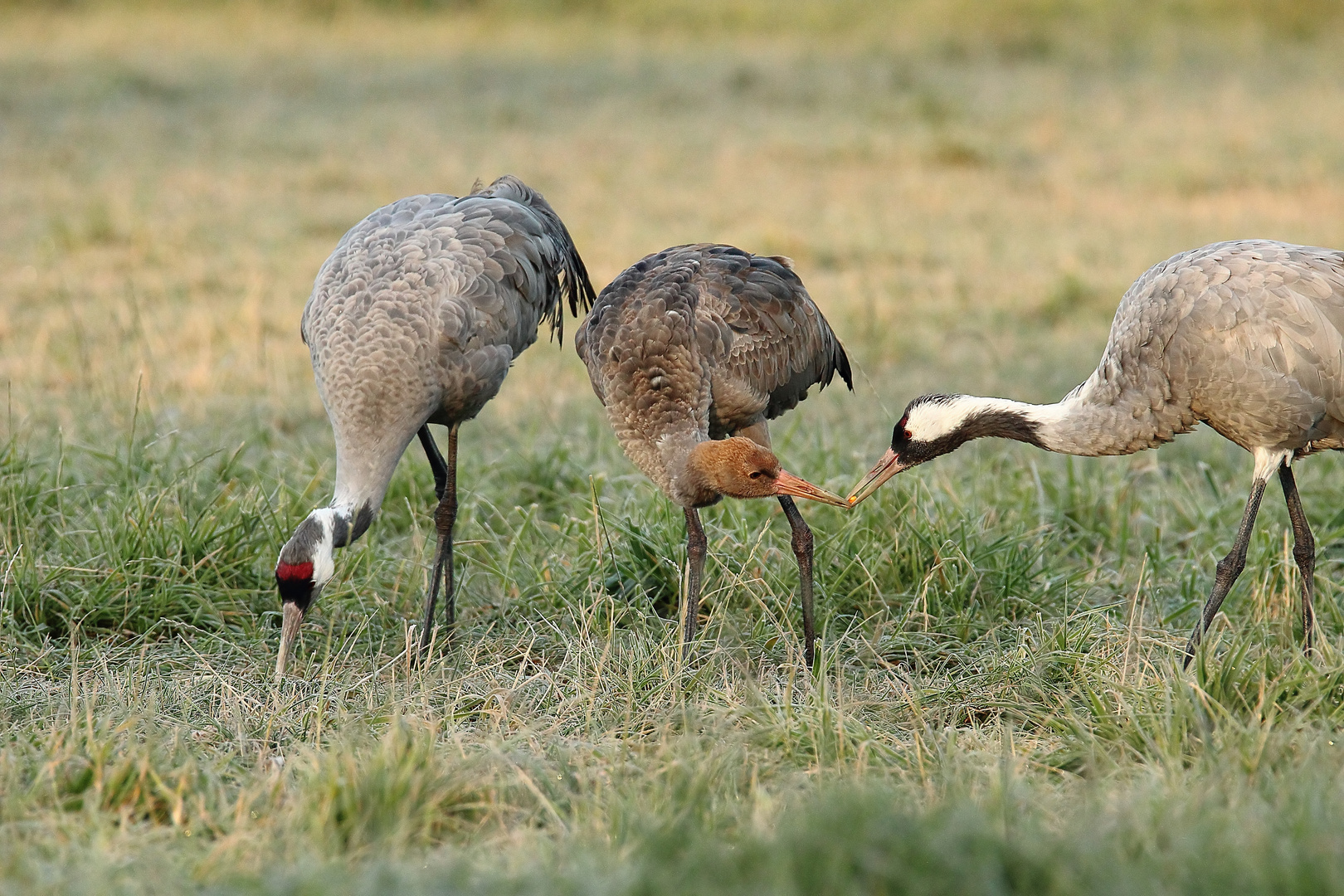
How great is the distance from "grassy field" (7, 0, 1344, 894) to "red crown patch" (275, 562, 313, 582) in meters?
0.24

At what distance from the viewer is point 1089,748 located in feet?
11.1

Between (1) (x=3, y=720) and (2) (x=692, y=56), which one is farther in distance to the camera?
(2) (x=692, y=56)

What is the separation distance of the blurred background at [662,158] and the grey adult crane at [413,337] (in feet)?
3.53

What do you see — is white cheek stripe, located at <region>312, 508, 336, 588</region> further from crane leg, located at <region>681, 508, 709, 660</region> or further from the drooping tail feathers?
the drooping tail feathers

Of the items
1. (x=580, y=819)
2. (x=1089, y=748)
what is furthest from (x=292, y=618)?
(x=1089, y=748)

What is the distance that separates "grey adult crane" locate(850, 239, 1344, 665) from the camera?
13.7ft

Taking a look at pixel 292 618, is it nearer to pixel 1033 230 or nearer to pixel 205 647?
pixel 205 647

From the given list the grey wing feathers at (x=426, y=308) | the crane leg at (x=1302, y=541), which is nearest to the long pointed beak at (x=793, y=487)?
the grey wing feathers at (x=426, y=308)

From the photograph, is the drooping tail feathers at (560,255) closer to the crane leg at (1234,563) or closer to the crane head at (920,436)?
the crane head at (920,436)

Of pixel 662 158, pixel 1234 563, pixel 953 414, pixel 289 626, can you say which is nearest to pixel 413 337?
pixel 289 626

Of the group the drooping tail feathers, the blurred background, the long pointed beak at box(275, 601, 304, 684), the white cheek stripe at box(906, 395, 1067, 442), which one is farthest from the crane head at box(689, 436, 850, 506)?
the drooping tail feathers

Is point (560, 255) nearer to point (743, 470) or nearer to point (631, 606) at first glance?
point (631, 606)

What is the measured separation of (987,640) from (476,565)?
1742mm

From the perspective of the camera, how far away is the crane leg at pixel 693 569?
4.27m
